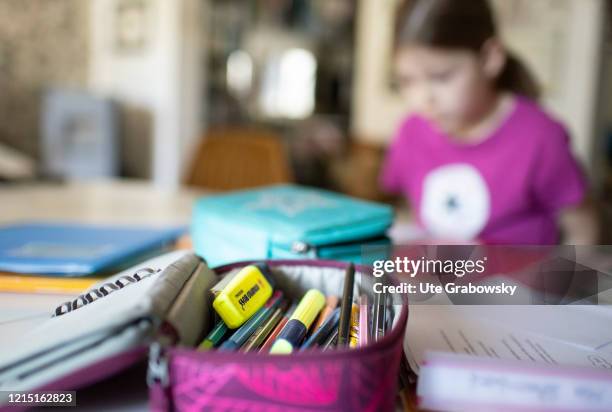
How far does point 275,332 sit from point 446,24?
0.66m

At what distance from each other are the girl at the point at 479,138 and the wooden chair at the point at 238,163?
625mm

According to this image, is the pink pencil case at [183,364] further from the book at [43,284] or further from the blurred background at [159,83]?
the blurred background at [159,83]

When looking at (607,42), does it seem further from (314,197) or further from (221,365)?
(221,365)

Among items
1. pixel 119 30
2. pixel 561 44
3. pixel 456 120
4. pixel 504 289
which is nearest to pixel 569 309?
pixel 504 289

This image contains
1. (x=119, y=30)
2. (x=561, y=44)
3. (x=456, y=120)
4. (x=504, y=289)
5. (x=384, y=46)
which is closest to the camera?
(x=504, y=289)

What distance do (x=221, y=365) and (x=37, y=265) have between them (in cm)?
39

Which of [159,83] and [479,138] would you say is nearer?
[479,138]

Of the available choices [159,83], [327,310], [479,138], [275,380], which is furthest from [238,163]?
[275,380]

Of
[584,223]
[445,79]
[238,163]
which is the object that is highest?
[445,79]

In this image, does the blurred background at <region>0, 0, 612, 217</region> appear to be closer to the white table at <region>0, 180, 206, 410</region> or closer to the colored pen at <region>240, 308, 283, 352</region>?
the white table at <region>0, 180, 206, 410</region>

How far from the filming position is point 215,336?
33 cm

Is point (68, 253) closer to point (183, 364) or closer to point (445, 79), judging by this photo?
point (183, 364)

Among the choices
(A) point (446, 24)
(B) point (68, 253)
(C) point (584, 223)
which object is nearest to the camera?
(B) point (68, 253)

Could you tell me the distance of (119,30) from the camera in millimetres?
2668
